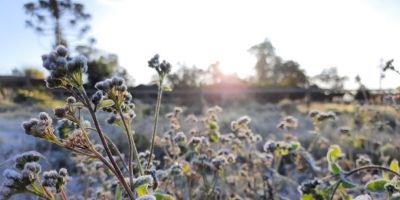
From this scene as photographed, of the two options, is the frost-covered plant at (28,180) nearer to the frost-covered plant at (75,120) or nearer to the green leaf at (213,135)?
the frost-covered plant at (75,120)

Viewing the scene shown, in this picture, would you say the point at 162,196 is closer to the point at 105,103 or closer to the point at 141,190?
the point at 141,190

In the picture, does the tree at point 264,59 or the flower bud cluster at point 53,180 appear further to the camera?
the tree at point 264,59

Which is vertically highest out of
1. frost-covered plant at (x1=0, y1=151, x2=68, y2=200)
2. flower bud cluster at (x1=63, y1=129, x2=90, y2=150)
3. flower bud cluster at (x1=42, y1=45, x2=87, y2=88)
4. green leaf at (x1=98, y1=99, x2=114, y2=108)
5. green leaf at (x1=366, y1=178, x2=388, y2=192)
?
flower bud cluster at (x1=42, y1=45, x2=87, y2=88)

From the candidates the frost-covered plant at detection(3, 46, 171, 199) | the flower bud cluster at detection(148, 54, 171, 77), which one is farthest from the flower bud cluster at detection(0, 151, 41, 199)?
the flower bud cluster at detection(148, 54, 171, 77)

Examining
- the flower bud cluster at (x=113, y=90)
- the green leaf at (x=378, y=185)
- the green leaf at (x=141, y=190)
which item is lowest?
the green leaf at (x=378, y=185)

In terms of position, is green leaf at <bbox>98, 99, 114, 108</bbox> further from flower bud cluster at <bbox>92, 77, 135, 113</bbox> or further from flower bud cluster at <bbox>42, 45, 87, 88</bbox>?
flower bud cluster at <bbox>42, 45, 87, 88</bbox>

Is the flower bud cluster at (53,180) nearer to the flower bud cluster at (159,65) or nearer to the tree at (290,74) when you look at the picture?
the flower bud cluster at (159,65)

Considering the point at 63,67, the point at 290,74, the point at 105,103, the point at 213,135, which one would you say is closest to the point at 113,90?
the point at 105,103

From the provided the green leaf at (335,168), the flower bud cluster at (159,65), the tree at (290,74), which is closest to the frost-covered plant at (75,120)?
the flower bud cluster at (159,65)

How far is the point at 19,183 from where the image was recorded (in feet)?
4.52

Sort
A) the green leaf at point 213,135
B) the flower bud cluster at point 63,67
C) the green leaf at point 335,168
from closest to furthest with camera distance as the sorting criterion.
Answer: the flower bud cluster at point 63,67
the green leaf at point 335,168
the green leaf at point 213,135

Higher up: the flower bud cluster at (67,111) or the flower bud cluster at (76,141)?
the flower bud cluster at (67,111)

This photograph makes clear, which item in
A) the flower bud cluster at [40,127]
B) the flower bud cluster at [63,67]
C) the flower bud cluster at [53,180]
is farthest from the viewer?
the flower bud cluster at [53,180]

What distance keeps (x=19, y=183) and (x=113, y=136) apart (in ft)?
22.8
